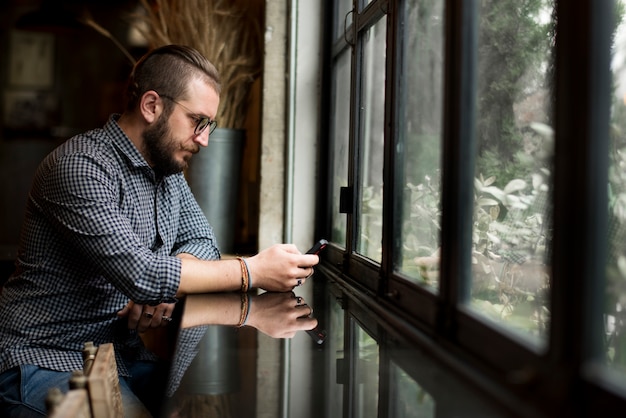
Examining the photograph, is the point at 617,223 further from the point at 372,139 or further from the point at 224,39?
the point at 224,39

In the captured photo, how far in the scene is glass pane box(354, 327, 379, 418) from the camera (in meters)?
1.17

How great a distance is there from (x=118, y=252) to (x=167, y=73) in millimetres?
639

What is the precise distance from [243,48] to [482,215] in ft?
7.63

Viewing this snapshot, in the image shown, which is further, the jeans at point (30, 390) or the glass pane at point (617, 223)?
the jeans at point (30, 390)

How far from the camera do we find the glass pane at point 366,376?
1173mm

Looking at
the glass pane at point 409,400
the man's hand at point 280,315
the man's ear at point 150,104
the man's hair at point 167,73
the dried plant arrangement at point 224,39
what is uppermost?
the dried plant arrangement at point 224,39

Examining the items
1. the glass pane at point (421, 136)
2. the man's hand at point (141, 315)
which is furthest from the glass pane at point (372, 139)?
the man's hand at point (141, 315)

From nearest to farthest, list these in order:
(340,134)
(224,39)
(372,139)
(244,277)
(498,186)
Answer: (498,186) < (244,277) < (372,139) < (340,134) < (224,39)

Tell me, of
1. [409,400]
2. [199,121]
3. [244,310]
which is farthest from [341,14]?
[409,400]

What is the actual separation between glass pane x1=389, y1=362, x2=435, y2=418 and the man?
2.38 ft

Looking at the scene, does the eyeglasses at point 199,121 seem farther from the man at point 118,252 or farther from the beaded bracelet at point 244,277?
the beaded bracelet at point 244,277

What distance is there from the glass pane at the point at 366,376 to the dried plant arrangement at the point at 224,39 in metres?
2.02

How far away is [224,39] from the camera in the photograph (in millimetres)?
3559

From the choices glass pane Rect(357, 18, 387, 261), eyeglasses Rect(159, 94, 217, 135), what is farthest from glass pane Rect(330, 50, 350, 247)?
eyeglasses Rect(159, 94, 217, 135)
